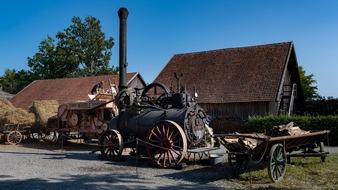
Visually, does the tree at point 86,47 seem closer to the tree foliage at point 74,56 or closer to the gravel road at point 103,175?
the tree foliage at point 74,56

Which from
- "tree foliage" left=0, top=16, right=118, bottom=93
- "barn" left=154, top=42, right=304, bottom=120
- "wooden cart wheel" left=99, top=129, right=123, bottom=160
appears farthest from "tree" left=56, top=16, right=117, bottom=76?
"wooden cart wheel" left=99, top=129, right=123, bottom=160

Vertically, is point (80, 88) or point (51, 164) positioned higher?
point (80, 88)

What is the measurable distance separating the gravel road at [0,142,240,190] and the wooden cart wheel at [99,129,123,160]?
41 centimetres

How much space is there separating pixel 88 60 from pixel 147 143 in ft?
128

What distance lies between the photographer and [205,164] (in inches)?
461

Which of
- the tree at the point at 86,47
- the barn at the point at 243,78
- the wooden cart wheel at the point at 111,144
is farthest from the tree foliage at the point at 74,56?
the wooden cart wheel at the point at 111,144

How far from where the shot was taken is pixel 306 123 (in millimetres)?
18734

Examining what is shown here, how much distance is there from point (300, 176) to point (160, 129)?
14.9 ft

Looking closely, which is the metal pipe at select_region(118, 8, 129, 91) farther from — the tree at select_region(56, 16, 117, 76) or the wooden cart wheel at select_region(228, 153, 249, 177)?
the tree at select_region(56, 16, 117, 76)

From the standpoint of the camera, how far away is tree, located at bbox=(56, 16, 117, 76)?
4788 centimetres

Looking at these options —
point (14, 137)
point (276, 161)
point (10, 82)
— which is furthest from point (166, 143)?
point (10, 82)

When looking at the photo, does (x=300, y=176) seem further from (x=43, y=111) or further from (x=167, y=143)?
(x=43, y=111)

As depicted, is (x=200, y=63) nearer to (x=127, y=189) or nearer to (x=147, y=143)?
(x=147, y=143)

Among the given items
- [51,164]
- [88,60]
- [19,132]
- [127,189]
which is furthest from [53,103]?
[88,60]
